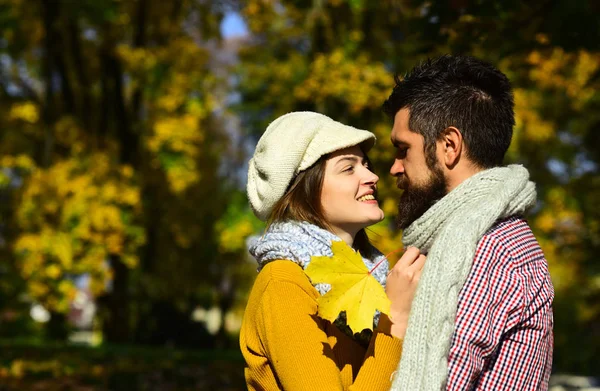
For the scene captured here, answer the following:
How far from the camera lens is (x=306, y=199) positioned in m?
2.64

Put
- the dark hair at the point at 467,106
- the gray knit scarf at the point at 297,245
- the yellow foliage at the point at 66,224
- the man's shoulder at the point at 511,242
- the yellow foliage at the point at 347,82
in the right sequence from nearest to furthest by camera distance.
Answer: the man's shoulder at the point at 511,242
the dark hair at the point at 467,106
the gray knit scarf at the point at 297,245
the yellow foliage at the point at 347,82
the yellow foliage at the point at 66,224

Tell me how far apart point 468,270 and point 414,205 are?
38 centimetres

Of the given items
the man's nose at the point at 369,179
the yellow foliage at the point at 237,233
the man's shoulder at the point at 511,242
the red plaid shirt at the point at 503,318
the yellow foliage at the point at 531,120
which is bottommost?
the red plaid shirt at the point at 503,318

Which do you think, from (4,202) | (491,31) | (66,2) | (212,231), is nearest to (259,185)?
(491,31)

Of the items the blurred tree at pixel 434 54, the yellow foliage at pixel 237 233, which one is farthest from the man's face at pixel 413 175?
the yellow foliage at pixel 237 233

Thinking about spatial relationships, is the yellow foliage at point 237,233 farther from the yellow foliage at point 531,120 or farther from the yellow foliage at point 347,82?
the yellow foliage at point 347,82

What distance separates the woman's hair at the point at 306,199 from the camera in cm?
263

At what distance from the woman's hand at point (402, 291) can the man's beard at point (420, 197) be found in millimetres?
195

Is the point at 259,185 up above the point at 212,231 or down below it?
below

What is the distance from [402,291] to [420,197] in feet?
0.97

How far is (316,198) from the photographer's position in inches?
104

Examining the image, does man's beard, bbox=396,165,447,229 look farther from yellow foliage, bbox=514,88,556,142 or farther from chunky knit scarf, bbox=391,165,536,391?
yellow foliage, bbox=514,88,556,142

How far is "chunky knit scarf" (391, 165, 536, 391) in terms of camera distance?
2.01 m

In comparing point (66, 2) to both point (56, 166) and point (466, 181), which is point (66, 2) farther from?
point (466, 181)
